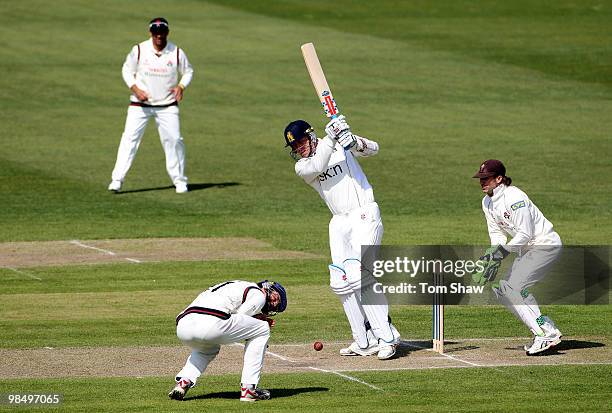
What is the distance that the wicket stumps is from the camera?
1338 centimetres

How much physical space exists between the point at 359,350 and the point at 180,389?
8.49 ft

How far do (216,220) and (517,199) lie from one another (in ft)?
31.8

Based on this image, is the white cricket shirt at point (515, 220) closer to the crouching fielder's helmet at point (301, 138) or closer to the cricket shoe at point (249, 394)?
the crouching fielder's helmet at point (301, 138)

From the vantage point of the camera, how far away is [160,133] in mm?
23484

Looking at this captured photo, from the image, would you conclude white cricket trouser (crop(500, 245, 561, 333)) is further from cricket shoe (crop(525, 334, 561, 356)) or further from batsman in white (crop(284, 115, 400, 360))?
batsman in white (crop(284, 115, 400, 360))

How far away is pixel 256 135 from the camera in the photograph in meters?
29.5

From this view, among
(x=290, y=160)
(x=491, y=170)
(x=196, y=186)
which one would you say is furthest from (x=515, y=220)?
(x=290, y=160)

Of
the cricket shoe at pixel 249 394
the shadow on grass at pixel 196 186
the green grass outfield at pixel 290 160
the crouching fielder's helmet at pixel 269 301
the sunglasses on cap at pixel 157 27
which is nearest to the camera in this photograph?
the cricket shoe at pixel 249 394

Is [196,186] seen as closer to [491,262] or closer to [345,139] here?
[345,139]

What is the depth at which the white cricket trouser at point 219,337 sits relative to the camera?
11.3 m

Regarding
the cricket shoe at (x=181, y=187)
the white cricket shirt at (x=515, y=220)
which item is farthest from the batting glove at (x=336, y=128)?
the cricket shoe at (x=181, y=187)

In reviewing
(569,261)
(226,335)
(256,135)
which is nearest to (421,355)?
(226,335)

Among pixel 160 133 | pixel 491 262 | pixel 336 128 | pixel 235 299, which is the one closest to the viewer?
pixel 235 299

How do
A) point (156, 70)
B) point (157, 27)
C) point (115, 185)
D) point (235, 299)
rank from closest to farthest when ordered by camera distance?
point (235, 299)
point (157, 27)
point (156, 70)
point (115, 185)
